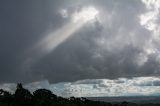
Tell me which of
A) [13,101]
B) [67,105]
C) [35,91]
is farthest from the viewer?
[35,91]

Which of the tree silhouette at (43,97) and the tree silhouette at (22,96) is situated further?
the tree silhouette at (22,96)

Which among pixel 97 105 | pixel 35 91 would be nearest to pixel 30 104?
pixel 35 91

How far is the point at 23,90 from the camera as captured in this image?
169250 mm

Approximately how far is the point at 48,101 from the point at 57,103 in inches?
280

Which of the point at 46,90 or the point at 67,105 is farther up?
the point at 46,90

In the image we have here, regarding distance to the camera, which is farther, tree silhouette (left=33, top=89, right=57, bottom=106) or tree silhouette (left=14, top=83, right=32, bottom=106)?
tree silhouette (left=14, top=83, right=32, bottom=106)

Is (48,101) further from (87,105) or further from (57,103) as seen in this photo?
(87,105)

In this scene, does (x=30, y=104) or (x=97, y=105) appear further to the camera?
(x=97, y=105)

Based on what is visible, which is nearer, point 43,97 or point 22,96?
point 22,96

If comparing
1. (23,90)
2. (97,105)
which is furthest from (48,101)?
(97,105)

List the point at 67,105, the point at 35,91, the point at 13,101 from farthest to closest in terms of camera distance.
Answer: the point at 35,91 < the point at 13,101 < the point at 67,105

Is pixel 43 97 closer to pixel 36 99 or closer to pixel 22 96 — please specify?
pixel 36 99

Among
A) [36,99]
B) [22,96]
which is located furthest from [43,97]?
[22,96]

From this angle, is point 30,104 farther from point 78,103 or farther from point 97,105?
point 97,105
